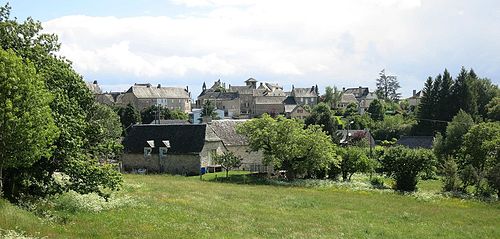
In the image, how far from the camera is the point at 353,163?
175 feet

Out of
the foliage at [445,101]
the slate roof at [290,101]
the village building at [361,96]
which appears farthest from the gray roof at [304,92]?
the foliage at [445,101]

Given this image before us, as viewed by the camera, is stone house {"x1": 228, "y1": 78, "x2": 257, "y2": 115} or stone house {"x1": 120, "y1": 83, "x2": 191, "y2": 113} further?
stone house {"x1": 228, "y1": 78, "x2": 257, "y2": 115}

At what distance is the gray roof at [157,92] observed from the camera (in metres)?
151

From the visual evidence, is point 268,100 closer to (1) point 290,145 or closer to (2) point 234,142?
(2) point 234,142

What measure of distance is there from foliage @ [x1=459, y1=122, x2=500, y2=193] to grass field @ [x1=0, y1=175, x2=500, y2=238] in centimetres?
619

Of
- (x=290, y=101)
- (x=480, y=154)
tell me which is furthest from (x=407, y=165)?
(x=290, y=101)

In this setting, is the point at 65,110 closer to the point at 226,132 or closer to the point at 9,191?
the point at 9,191

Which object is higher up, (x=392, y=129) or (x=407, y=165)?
(x=392, y=129)

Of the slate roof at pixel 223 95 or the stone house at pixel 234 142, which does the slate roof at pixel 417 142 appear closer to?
the stone house at pixel 234 142

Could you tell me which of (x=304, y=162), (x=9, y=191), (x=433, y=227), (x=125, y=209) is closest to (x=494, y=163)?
(x=304, y=162)

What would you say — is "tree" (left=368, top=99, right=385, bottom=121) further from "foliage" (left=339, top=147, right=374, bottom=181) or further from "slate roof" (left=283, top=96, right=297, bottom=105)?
"foliage" (left=339, top=147, right=374, bottom=181)

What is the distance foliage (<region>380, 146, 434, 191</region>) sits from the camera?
4756 centimetres

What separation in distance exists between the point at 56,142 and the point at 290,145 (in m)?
29.8

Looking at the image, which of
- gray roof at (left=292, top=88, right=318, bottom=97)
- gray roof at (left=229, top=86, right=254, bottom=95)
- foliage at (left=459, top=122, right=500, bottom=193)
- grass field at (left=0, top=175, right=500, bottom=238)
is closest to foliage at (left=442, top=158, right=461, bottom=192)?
foliage at (left=459, top=122, right=500, bottom=193)
